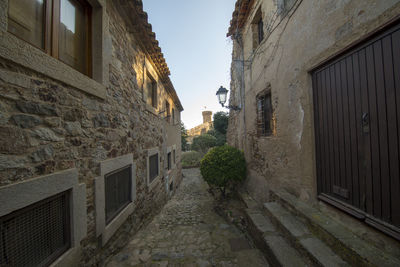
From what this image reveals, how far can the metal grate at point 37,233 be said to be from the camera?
4.54 ft

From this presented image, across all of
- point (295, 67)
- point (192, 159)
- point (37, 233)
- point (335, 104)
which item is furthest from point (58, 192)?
point (192, 159)

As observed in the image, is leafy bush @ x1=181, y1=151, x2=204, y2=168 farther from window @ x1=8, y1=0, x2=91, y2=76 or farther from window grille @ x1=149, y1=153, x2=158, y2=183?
window @ x1=8, y1=0, x2=91, y2=76

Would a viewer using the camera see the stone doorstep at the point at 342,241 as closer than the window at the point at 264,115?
Yes

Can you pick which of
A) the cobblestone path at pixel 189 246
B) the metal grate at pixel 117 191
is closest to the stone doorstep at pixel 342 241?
the cobblestone path at pixel 189 246

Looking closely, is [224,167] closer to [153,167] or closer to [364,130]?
[153,167]

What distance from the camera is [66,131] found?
1.86 metres

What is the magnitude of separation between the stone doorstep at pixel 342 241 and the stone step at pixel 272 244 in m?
0.20

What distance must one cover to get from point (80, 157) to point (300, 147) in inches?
131

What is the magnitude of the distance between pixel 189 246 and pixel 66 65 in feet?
10.7

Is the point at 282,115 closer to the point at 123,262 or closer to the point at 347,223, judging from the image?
the point at 347,223

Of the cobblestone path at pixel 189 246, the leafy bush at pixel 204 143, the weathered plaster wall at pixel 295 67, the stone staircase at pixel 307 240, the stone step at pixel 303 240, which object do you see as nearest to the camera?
the stone staircase at pixel 307 240

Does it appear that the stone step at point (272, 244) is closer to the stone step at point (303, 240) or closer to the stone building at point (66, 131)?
the stone step at point (303, 240)

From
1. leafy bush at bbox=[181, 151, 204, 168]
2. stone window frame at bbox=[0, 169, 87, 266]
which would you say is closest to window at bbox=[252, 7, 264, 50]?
stone window frame at bbox=[0, 169, 87, 266]

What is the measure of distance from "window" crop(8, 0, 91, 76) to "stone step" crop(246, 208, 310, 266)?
351cm
